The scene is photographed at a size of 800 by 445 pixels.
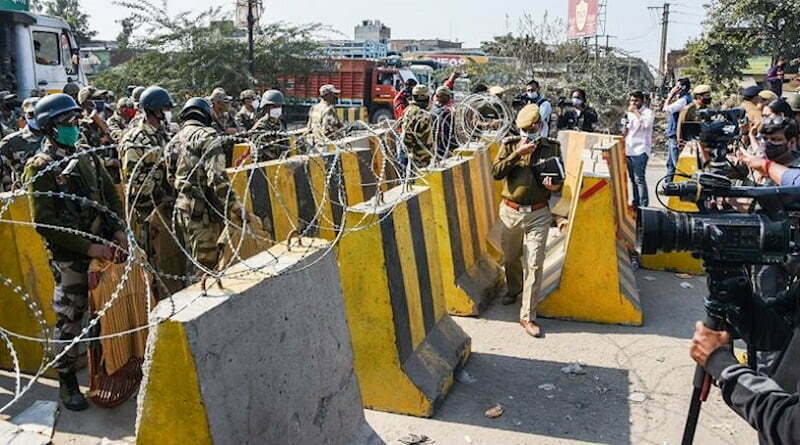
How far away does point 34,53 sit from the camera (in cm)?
1562

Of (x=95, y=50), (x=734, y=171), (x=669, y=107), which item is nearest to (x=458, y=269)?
(x=734, y=171)

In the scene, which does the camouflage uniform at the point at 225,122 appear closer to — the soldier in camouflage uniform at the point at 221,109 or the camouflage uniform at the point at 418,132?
the soldier in camouflage uniform at the point at 221,109

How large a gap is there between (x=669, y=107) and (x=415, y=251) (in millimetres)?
8227

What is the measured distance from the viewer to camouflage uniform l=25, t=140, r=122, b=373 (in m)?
4.25

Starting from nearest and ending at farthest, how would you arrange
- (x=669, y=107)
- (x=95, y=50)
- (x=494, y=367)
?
(x=494, y=367), (x=669, y=107), (x=95, y=50)

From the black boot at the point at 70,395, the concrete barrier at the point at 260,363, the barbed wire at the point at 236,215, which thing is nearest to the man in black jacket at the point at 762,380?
the concrete barrier at the point at 260,363

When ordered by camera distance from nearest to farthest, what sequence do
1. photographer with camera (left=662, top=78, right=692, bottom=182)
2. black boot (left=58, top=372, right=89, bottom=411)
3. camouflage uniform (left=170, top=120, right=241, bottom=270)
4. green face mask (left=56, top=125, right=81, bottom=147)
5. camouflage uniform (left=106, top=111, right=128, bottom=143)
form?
green face mask (left=56, top=125, right=81, bottom=147) < black boot (left=58, top=372, right=89, bottom=411) < camouflage uniform (left=170, top=120, right=241, bottom=270) < camouflage uniform (left=106, top=111, right=128, bottom=143) < photographer with camera (left=662, top=78, right=692, bottom=182)

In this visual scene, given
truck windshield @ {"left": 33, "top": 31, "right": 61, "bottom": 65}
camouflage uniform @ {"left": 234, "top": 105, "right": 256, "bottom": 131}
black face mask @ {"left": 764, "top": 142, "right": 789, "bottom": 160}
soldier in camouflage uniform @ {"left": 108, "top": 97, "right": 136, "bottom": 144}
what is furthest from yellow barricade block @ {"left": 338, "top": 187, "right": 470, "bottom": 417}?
truck windshield @ {"left": 33, "top": 31, "right": 61, "bottom": 65}

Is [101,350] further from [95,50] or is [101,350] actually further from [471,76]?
[95,50]

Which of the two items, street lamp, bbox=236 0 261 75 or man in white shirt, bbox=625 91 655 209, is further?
street lamp, bbox=236 0 261 75

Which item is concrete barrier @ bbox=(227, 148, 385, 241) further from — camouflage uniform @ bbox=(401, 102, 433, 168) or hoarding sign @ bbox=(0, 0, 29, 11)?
hoarding sign @ bbox=(0, 0, 29, 11)

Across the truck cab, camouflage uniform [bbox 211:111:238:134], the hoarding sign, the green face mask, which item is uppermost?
the hoarding sign

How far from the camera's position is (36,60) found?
622 inches

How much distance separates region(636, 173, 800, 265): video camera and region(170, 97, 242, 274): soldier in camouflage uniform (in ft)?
10.5
